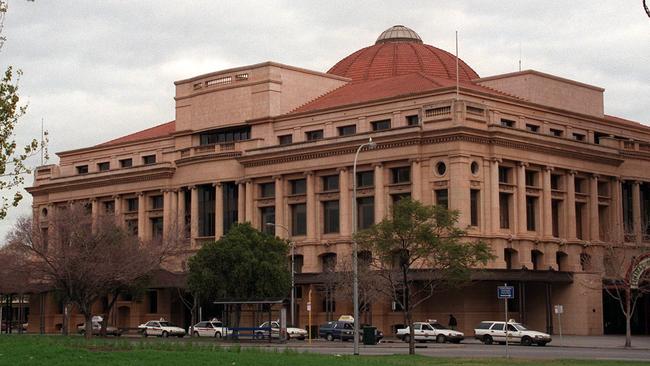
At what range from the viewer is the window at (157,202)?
113 meters

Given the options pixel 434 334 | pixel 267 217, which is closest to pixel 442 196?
pixel 434 334

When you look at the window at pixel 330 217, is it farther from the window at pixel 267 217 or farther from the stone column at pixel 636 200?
the stone column at pixel 636 200

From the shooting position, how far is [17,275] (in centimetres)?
9281

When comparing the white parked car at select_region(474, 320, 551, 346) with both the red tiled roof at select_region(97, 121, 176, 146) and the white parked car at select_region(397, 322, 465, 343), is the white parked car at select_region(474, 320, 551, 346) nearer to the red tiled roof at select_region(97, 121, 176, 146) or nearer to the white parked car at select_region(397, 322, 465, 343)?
the white parked car at select_region(397, 322, 465, 343)

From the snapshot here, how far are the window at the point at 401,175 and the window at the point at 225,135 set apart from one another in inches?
790

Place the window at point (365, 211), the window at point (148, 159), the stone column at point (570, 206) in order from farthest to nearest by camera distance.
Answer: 1. the window at point (148, 159)
2. the stone column at point (570, 206)
3. the window at point (365, 211)

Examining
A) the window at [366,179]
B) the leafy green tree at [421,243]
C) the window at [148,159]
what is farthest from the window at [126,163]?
the leafy green tree at [421,243]

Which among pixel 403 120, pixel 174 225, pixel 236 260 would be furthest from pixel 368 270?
pixel 174 225

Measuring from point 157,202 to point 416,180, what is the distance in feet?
114

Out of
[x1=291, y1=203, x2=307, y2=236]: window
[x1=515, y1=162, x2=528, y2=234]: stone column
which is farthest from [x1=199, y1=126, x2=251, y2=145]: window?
[x1=515, y1=162, x2=528, y2=234]: stone column

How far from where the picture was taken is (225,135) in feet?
360

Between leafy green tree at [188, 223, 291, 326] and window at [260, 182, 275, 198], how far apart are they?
19073 mm

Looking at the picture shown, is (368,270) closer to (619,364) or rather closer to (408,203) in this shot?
(408,203)

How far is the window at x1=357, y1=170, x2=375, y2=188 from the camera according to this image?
94438 millimetres
